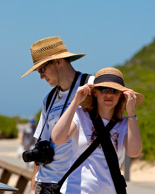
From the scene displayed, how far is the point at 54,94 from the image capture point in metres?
3.72

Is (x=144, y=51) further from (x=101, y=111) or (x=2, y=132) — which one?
(x=101, y=111)

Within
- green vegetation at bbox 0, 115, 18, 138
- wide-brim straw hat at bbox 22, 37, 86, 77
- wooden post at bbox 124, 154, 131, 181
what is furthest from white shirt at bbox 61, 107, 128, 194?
green vegetation at bbox 0, 115, 18, 138

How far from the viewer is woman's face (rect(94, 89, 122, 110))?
2959 millimetres

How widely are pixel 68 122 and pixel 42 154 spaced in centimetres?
76

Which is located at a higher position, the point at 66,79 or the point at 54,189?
the point at 66,79

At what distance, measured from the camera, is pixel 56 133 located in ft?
9.49

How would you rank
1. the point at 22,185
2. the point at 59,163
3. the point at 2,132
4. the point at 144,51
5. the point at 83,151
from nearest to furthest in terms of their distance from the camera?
the point at 83,151 < the point at 59,163 < the point at 22,185 < the point at 2,132 < the point at 144,51

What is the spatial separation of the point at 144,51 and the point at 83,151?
190 ft

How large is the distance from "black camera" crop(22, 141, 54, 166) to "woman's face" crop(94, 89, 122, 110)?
0.73 m

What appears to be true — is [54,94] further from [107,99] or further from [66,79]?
[107,99]

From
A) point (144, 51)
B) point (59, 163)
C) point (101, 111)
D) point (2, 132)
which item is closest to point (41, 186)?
point (59, 163)

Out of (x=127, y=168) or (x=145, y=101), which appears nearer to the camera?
(x=127, y=168)

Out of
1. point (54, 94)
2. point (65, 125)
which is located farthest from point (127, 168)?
point (65, 125)

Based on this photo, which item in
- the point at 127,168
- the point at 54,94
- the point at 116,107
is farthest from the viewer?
the point at 127,168
